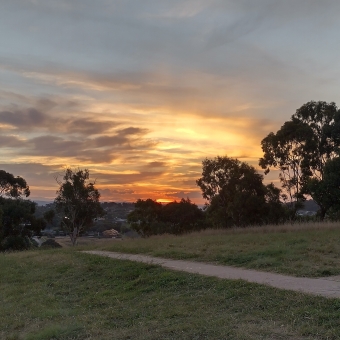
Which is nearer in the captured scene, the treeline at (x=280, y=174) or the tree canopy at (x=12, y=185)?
the treeline at (x=280, y=174)

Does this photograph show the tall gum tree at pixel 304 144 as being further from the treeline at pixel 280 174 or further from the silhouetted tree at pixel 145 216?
the silhouetted tree at pixel 145 216

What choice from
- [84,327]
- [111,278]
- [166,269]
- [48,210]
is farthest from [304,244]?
[48,210]

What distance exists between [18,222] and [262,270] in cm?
3456

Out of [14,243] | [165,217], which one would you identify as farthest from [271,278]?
[165,217]

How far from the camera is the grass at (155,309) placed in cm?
617

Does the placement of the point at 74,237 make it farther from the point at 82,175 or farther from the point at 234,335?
the point at 234,335

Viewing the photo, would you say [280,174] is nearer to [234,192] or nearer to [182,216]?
[234,192]

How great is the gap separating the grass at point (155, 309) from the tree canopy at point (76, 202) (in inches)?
1039

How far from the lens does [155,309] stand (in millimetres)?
7797

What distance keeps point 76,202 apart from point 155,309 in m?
31.8

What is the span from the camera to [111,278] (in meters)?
11.2

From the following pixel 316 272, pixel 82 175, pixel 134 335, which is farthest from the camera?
pixel 82 175

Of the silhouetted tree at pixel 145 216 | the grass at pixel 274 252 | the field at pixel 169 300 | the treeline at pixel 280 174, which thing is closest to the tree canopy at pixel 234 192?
the treeline at pixel 280 174

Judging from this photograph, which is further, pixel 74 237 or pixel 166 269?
pixel 74 237
